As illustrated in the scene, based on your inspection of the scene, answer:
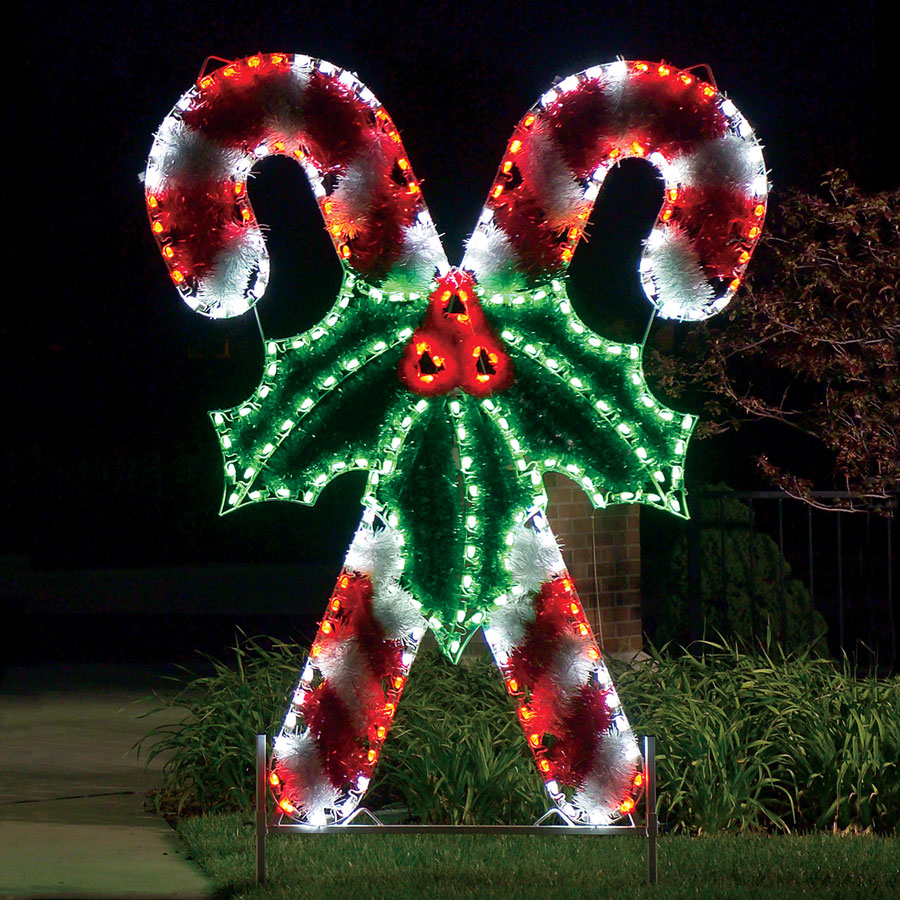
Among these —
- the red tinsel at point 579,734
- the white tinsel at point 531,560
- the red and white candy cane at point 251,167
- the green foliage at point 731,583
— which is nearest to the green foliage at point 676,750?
the red tinsel at point 579,734

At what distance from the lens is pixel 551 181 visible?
6.47m

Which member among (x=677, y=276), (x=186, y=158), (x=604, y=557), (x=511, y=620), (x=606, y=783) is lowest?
(x=606, y=783)

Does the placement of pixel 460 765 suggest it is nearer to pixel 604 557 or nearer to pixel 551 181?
pixel 551 181

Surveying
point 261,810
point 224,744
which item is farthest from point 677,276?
point 224,744

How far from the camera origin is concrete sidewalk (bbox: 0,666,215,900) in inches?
259

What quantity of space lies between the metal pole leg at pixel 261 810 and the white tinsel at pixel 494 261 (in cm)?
193

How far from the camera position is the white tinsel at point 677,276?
249 inches

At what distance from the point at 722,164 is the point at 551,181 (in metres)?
0.65

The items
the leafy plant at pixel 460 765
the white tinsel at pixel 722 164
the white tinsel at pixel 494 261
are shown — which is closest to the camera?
the white tinsel at pixel 722 164

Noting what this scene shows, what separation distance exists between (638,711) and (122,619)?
A: 32.3 feet

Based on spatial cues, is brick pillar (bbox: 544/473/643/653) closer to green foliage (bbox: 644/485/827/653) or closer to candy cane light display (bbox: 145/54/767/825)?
green foliage (bbox: 644/485/827/653)

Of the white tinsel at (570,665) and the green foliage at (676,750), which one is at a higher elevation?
the white tinsel at (570,665)

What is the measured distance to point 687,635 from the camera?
11.4 metres

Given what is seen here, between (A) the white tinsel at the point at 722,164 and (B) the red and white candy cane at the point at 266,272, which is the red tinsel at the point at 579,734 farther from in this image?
(A) the white tinsel at the point at 722,164
